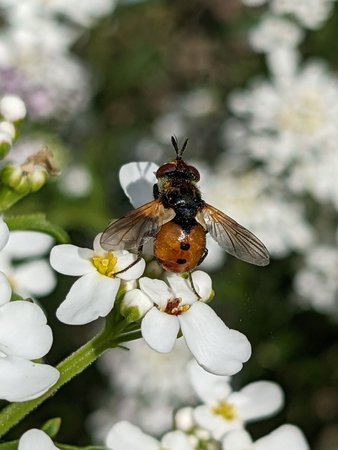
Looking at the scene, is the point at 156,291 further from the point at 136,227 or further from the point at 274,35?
the point at 274,35

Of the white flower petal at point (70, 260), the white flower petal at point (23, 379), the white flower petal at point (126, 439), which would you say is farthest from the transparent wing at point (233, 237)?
the white flower petal at point (23, 379)

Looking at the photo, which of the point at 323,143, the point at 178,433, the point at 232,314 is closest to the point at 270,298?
the point at 232,314

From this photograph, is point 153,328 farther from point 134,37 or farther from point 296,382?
point 134,37

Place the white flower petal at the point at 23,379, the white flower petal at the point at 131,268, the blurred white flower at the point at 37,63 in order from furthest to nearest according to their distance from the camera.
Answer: the blurred white flower at the point at 37,63
the white flower petal at the point at 131,268
the white flower petal at the point at 23,379

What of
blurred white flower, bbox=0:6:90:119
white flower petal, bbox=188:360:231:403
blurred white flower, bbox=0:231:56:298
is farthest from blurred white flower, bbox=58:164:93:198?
white flower petal, bbox=188:360:231:403

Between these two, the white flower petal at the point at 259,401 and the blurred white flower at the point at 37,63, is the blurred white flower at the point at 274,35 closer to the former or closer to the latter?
→ the blurred white flower at the point at 37,63

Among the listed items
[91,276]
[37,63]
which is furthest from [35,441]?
[37,63]

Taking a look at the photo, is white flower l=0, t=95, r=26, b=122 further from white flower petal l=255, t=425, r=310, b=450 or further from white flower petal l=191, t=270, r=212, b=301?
white flower petal l=255, t=425, r=310, b=450

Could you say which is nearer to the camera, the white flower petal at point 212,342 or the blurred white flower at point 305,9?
the white flower petal at point 212,342
